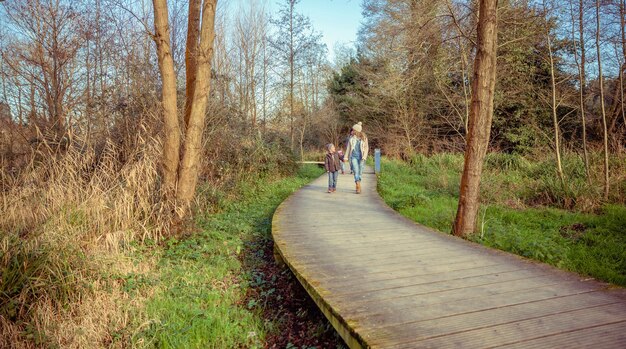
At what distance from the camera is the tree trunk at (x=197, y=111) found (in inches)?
253

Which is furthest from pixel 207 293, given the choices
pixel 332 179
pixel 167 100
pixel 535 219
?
pixel 535 219

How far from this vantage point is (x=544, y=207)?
844cm

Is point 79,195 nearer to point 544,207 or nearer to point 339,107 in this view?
point 544,207

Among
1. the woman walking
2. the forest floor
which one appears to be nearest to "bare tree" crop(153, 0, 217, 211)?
the forest floor

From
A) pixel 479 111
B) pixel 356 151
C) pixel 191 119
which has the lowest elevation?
pixel 356 151

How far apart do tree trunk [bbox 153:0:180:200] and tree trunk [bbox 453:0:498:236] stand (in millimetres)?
4980

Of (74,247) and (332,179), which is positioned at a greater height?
(332,179)

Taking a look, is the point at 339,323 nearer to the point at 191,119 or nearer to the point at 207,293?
the point at 207,293

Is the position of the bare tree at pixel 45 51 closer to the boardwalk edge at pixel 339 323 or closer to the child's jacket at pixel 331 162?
the child's jacket at pixel 331 162

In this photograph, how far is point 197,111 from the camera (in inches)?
257

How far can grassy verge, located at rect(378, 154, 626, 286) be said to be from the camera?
4949 mm

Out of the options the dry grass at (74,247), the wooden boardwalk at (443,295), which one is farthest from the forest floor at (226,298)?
the wooden boardwalk at (443,295)

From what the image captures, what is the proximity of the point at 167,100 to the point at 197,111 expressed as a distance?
1.77ft

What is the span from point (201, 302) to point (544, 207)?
26.6 ft
